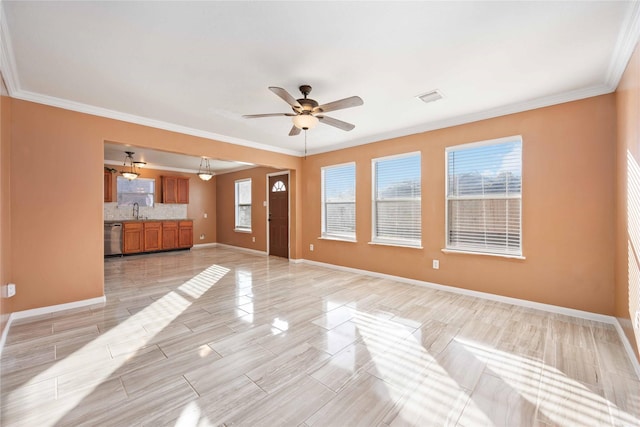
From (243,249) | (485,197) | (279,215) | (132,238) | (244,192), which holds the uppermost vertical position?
(244,192)

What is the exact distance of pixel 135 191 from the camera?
794 cm

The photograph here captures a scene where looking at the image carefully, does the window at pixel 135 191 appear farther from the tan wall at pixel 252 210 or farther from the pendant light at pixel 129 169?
the tan wall at pixel 252 210

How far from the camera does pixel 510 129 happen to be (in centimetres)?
365

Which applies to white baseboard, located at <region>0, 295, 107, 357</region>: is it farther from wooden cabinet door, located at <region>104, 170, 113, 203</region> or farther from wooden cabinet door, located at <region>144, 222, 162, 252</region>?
wooden cabinet door, located at <region>104, 170, 113, 203</region>

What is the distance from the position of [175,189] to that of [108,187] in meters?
1.68

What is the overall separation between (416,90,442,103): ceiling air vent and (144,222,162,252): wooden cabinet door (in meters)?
7.45

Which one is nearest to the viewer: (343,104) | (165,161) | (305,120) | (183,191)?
(343,104)

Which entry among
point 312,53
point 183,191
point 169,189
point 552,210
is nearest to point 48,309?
point 312,53

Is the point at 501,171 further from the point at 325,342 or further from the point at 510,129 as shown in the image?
→ the point at 325,342

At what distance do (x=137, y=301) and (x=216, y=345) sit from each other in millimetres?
2003

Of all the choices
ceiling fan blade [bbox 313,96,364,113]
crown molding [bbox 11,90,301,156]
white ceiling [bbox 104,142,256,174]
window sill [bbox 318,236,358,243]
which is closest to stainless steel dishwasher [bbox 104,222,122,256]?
white ceiling [bbox 104,142,256,174]

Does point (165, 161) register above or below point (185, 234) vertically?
above

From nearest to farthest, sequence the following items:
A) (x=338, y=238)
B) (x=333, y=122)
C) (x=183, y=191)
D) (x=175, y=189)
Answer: (x=333, y=122)
(x=338, y=238)
(x=175, y=189)
(x=183, y=191)

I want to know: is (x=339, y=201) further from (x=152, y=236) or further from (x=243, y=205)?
(x=152, y=236)
